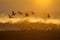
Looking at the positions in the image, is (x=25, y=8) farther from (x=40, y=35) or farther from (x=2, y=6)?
(x=40, y=35)

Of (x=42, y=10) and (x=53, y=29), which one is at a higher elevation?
(x=42, y=10)

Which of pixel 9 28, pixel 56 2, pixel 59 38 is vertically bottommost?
pixel 59 38

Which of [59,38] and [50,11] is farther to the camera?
[50,11]

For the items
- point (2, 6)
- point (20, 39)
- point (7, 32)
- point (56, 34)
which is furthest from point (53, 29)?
point (2, 6)

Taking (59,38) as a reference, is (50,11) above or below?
above

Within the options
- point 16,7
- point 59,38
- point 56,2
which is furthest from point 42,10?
point 59,38

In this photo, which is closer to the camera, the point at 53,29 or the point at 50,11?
the point at 53,29

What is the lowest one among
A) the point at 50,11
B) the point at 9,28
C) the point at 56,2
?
the point at 9,28

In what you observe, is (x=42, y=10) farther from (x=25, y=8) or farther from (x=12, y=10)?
(x=12, y=10)
